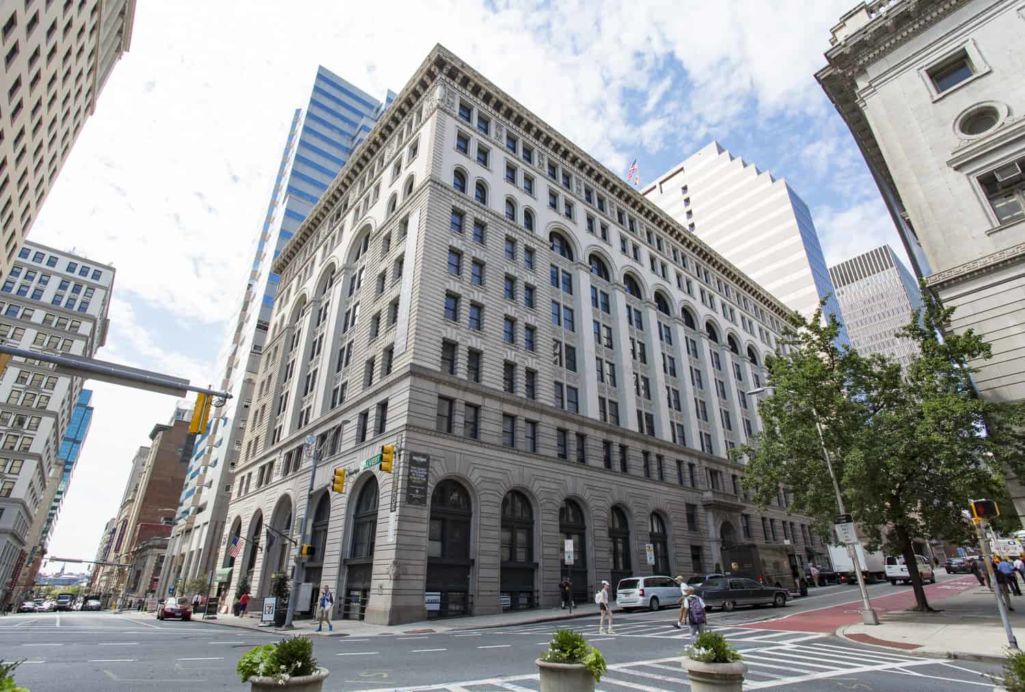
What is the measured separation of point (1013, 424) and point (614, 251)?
35219 mm

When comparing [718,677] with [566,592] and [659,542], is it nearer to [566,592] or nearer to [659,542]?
[566,592]

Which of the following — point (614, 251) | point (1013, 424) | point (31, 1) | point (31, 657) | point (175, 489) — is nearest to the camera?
point (31, 657)

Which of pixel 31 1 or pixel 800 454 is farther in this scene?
pixel 31 1

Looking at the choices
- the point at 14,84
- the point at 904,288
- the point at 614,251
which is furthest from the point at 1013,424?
the point at 904,288

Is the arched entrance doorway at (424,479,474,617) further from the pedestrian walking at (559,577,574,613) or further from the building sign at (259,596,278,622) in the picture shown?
the building sign at (259,596,278,622)

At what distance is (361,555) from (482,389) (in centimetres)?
1178

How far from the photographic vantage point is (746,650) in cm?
1420

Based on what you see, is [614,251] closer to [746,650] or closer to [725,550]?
[725,550]

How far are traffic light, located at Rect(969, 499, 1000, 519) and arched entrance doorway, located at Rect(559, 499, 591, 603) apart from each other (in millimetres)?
23155

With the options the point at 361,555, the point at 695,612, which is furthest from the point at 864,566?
the point at 361,555

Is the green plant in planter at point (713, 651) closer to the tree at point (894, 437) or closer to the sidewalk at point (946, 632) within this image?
the sidewalk at point (946, 632)

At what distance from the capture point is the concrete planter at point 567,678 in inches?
268

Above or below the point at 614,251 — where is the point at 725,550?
below

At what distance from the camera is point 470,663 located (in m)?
12.6
